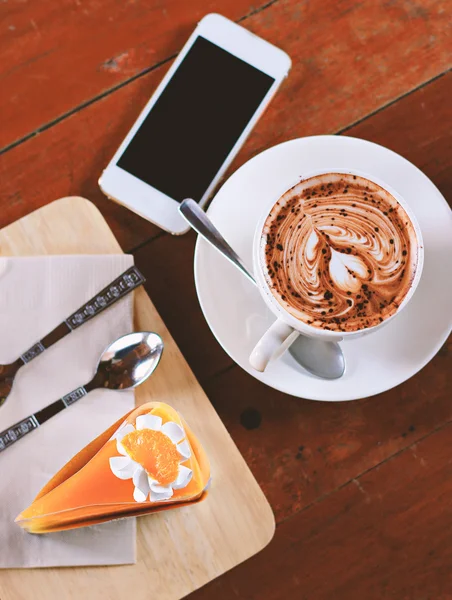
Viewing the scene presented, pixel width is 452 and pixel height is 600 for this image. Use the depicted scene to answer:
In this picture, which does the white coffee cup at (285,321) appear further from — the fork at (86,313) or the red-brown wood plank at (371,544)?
the red-brown wood plank at (371,544)

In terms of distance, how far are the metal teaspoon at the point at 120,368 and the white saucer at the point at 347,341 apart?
0.11m

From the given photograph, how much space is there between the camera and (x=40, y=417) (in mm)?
783

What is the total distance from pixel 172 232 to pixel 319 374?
294 mm

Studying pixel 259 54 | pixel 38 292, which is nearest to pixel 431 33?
pixel 259 54

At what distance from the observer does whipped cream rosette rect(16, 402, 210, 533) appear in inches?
26.9

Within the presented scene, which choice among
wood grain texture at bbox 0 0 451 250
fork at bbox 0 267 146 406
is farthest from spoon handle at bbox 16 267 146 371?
wood grain texture at bbox 0 0 451 250

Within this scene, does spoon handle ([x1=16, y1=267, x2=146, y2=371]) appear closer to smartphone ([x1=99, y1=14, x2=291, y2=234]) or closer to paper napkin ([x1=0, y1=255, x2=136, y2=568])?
paper napkin ([x1=0, y1=255, x2=136, y2=568])

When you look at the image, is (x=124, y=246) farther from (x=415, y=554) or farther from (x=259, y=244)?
(x=415, y=554)

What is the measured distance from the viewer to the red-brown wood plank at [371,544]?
0.88m

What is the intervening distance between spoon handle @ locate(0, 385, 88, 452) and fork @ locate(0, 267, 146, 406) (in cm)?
5

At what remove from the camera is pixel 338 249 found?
0.69 m

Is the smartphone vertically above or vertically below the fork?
above

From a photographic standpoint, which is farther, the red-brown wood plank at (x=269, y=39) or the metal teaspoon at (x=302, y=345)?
the red-brown wood plank at (x=269, y=39)

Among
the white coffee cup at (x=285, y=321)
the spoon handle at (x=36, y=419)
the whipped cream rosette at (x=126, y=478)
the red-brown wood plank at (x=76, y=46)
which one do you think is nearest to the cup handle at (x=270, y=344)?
the white coffee cup at (x=285, y=321)
